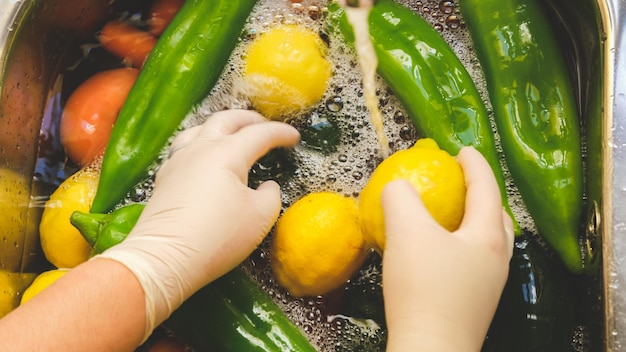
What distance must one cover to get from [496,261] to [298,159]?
1.35 ft

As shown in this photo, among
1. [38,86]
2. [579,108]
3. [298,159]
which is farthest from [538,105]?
[38,86]

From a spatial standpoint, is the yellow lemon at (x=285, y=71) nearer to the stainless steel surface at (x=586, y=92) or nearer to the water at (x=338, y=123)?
the water at (x=338, y=123)

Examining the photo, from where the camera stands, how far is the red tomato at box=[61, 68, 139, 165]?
113 centimetres

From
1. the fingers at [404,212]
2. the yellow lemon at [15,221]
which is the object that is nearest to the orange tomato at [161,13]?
the yellow lemon at [15,221]

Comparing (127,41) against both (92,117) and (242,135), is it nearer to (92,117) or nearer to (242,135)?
(92,117)

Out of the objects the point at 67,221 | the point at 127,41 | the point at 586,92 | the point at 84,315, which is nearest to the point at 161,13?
the point at 127,41

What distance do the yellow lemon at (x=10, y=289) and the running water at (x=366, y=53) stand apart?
0.68 metres

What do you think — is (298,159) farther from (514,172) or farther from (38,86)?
(38,86)

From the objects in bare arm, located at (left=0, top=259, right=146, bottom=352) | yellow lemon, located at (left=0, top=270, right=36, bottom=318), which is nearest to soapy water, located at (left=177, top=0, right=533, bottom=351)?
bare arm, located at (left=0, top=259, right=146, bottom=352)

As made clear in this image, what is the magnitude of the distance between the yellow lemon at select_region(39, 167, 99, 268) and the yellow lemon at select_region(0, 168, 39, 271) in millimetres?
25

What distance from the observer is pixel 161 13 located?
1209 mm

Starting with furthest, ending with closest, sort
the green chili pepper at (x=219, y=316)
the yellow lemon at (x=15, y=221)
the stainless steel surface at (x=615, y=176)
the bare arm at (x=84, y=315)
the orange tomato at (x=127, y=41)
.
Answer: the orange tomato at (x=127, y=41) < the yellow lemon at (x=15, y=221) < the green chili pepper at (x=219, y=316) < the stainless steel surface at (x=615, y=176) < the bare arm at (x=84, y=315)

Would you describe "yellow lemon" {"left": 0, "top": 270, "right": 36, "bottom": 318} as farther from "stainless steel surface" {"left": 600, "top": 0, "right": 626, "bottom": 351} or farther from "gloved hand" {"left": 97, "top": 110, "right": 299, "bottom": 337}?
"stainless steel surface" {"left": 600, "top": 0, "right": 626, "bottom": 351}

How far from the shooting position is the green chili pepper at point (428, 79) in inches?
40.4
